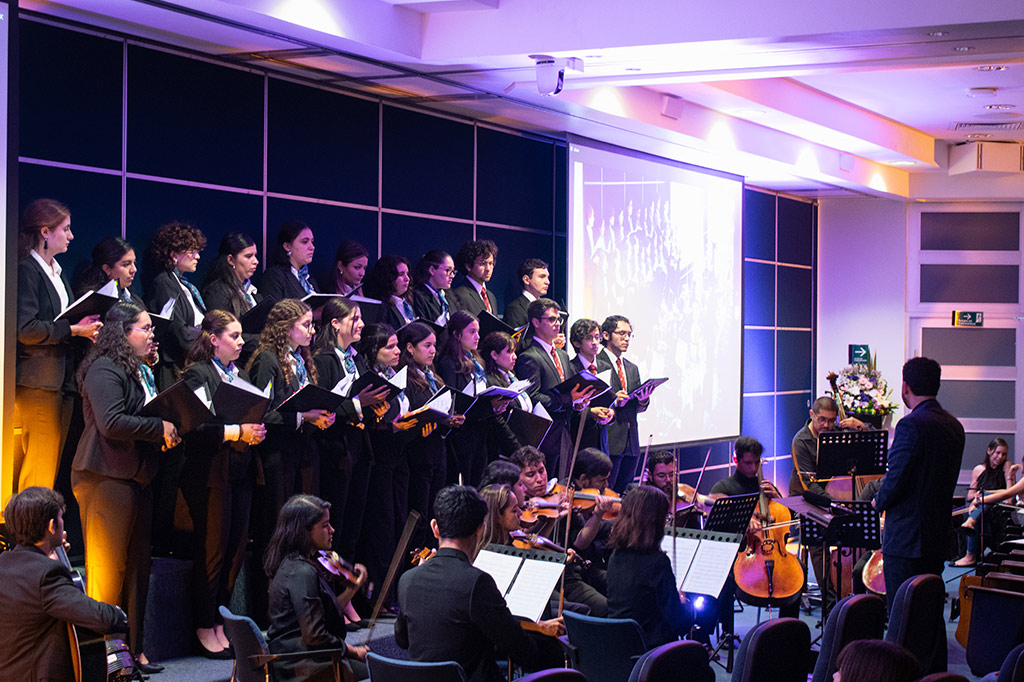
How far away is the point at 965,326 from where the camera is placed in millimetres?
12477

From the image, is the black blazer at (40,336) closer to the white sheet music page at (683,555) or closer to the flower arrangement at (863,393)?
the white sheet music page at (683,555)

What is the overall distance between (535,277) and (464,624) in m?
4.71

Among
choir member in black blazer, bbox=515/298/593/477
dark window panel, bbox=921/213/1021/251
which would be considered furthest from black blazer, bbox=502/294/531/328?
dark window panel, bbox=921/213/1021/251

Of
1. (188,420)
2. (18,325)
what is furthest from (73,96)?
(188,420)

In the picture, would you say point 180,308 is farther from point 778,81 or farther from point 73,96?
point 778,81

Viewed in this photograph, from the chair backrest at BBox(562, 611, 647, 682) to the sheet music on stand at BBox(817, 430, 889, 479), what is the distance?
295 centimetres

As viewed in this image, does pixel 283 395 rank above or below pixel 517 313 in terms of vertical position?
below

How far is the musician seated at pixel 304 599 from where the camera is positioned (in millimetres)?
4047

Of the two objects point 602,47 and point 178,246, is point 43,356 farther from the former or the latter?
point 602,47

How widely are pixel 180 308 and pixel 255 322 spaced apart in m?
0.40

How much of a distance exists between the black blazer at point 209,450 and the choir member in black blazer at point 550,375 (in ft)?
8.33

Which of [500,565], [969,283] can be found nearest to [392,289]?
[500,565]

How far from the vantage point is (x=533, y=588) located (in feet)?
13.8

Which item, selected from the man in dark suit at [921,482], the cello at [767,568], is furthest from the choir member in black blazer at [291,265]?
the man in dark suit at [921,482]
